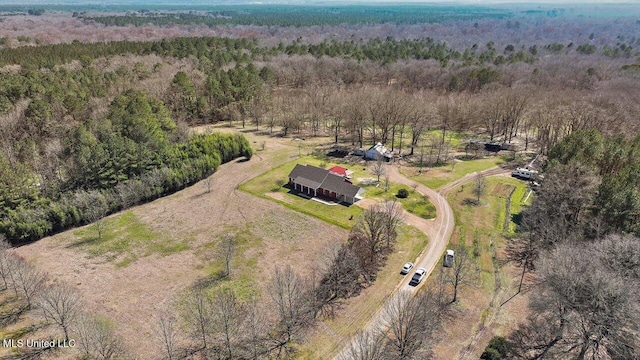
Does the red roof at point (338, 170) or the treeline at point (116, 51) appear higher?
the treeline at point (116, 51)

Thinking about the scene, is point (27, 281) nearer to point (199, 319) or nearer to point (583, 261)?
point (199, 319)

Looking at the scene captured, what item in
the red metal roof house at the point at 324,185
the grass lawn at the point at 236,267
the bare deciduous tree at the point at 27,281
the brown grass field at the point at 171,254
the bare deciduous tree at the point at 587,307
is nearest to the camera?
the bare deciduous tree at the point at 587,307

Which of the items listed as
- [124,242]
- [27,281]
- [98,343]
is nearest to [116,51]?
[124,242]

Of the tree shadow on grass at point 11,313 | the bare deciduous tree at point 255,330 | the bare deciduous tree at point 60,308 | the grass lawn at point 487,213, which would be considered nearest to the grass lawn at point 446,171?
the grass lawn at point 487,213

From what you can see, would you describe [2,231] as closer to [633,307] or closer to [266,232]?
[266,232]

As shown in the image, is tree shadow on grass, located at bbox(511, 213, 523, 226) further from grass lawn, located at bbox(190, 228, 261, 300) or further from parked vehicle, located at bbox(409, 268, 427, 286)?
grass lawn, located at bbox(190, 228, 261, 300)

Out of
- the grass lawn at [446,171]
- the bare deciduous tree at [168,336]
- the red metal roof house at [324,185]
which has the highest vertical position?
the red metal roof house at [324,185]

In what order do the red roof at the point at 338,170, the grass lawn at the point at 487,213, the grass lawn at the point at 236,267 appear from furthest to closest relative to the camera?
the red roof at the point at 338,170, the grass lawn at the point at 487,213, the grass lawn at the point at 236,267

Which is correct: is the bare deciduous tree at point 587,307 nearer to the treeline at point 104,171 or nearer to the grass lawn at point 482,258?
the grass lawn at point 482,258
